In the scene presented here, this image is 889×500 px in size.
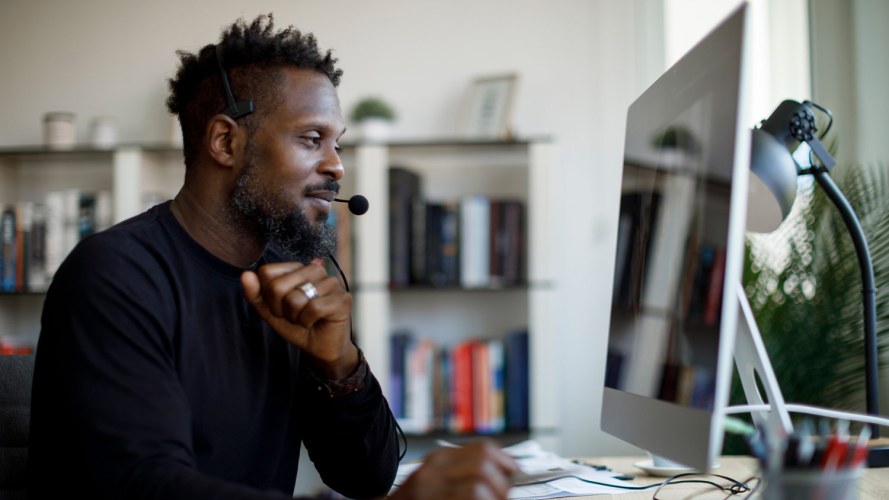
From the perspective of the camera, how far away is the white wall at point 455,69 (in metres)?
2.95

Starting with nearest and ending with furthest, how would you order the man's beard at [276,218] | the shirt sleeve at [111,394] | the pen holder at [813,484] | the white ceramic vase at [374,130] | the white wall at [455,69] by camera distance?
1. the pen holder at [813,484]
2. the shirt sleeve at [111,394]
3. the man's beard at [276,218]
4. the white ceramic vase at [374,130]
5. the white wall at [455,69]

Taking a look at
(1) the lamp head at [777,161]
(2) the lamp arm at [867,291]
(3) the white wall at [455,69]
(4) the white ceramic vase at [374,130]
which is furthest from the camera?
(3) the white wall at [455,69]

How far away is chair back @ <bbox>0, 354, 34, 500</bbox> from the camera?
1.22 meters

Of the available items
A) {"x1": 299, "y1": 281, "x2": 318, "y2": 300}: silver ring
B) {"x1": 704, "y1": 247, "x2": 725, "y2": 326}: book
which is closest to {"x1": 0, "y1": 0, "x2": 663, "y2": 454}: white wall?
{"x1": 299, "y1": 281, "x2": 318, "y2": 300}: silver ring

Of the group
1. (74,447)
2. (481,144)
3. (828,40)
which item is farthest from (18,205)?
(828,40)

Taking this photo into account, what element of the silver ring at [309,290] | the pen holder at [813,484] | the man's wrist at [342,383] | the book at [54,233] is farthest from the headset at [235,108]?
the book at [54,233]

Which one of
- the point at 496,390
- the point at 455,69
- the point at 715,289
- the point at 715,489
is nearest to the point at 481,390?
the point at 496,390

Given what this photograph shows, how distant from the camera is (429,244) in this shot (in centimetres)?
280

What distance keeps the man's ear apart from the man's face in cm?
2

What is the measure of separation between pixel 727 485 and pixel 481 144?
168 cm

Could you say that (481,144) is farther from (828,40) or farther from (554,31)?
(828,40)

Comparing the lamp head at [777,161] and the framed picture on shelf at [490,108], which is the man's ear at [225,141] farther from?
the framed picture on shelf at [490,108]

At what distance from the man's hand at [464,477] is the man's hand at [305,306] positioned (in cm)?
36

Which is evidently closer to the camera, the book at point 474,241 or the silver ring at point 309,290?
the silver ring at point 309,290
